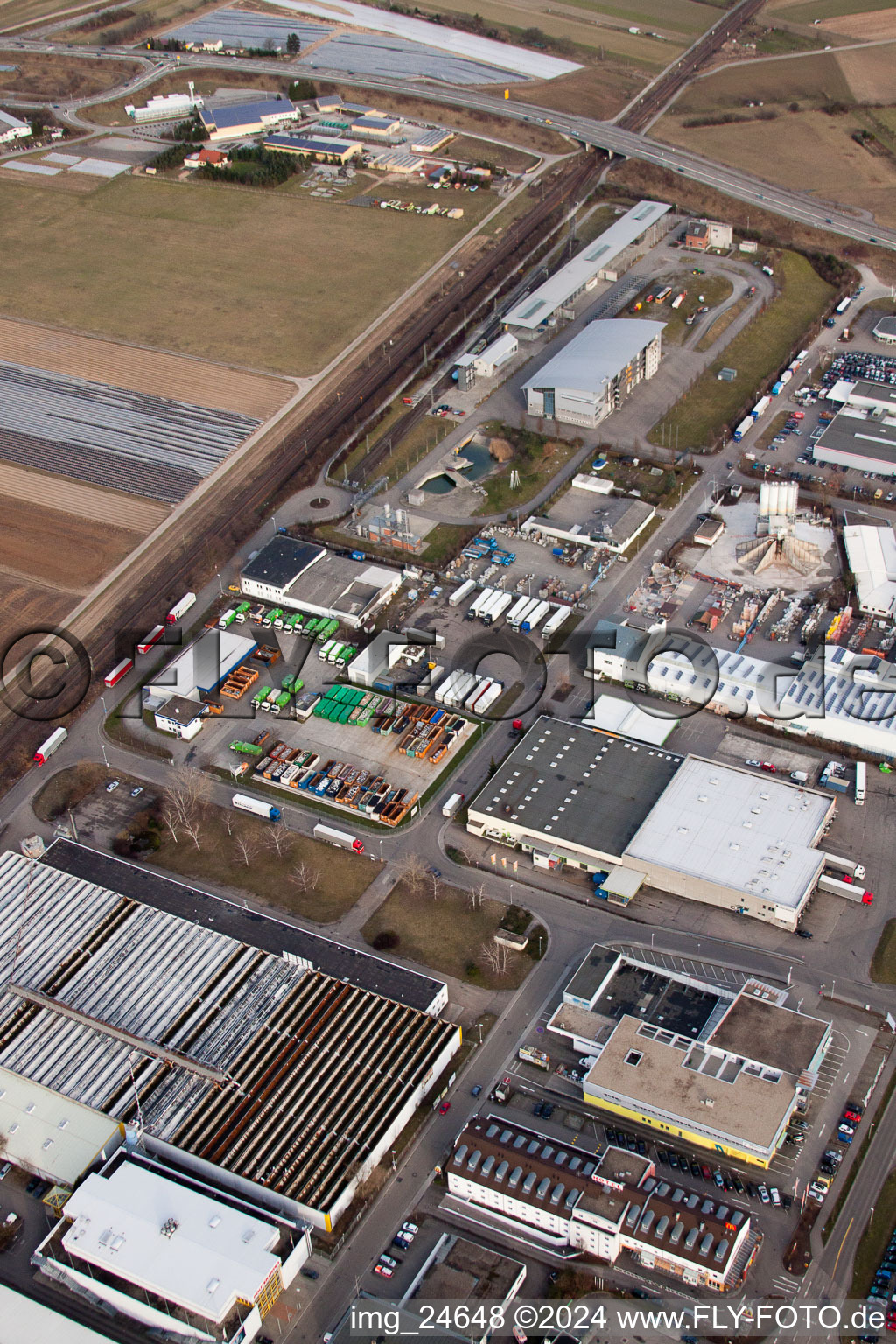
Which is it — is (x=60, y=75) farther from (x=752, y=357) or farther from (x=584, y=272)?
(x=752, y=357)

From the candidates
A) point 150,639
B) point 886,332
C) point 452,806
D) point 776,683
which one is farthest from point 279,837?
point 886,332

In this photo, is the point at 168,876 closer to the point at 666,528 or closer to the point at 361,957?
the point at 361,957

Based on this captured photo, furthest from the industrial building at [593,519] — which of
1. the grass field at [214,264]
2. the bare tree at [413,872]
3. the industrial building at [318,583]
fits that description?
the bare tree at [413,872]

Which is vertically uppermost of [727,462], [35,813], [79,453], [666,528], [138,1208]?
[727,462]

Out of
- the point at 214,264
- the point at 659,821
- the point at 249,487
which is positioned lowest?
the point at 659,821

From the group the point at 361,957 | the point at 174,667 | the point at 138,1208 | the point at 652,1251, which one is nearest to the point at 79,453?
the point at 174,667
